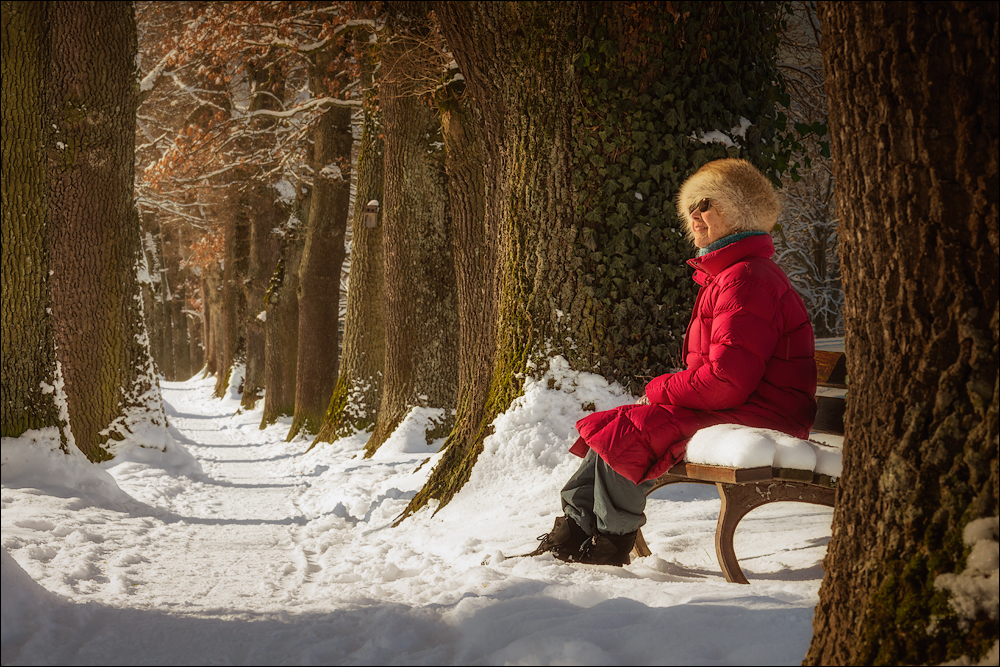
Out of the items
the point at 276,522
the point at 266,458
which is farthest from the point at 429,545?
the point at 266,458

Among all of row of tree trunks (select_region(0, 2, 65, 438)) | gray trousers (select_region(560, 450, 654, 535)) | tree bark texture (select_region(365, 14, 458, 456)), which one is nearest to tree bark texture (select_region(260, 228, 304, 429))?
tree bark texture (select_region(365, 14, 458, 456))

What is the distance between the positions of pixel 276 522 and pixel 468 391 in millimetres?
2058

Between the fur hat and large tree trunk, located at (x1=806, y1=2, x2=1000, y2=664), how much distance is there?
3.91 ft

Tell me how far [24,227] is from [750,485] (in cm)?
414

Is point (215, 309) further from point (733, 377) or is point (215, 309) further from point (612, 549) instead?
point (733, 377)

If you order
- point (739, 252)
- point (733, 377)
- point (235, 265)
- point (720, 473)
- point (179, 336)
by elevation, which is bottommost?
point (720, 473)

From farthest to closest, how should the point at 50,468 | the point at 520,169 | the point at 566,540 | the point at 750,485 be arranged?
the point at 520,169 < the point at 50,468 < the point at 566,540 < the point at 750,485

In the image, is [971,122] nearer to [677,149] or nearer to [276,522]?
[677,149]

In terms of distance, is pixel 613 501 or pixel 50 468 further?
pixel 50 468

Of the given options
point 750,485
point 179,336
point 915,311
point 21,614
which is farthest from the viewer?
point 179,336

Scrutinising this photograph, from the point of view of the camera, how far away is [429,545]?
438cm

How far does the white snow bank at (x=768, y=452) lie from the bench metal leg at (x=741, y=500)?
26 cm

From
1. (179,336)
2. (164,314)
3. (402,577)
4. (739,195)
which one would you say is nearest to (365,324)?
(402,577)

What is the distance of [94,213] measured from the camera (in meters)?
7.71
